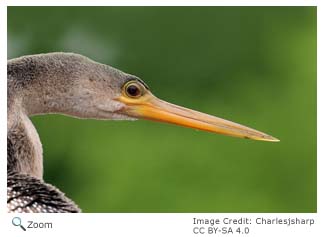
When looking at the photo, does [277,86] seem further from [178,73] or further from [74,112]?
[74,112]

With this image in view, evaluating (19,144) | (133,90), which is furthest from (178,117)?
(19,144)

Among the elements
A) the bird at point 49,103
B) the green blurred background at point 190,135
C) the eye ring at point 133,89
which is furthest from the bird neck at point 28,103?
the green blurred background at point 190,135

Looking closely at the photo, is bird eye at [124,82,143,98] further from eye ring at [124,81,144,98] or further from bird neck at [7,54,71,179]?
bird neck at [7,54,71,179]

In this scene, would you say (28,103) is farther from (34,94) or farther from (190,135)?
(190,135)
